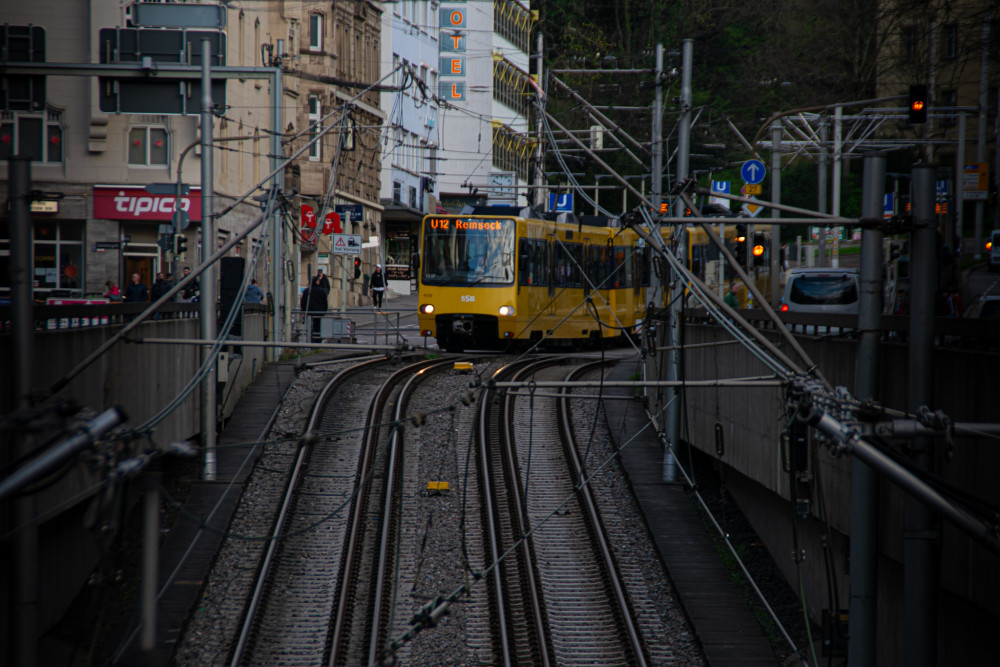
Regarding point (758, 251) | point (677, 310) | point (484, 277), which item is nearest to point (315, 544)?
point (677, 310)

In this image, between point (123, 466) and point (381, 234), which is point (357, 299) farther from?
point (123, 466)

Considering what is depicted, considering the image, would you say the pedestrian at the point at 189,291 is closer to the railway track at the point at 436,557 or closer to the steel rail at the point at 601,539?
the railway track at the point at 436,557

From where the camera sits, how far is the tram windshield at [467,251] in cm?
2727

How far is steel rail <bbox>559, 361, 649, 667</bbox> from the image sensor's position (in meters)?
12.5

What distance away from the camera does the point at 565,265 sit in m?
30.1

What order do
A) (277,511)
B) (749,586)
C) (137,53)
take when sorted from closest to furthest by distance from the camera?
(749,586)
(277,511)
(137,53)

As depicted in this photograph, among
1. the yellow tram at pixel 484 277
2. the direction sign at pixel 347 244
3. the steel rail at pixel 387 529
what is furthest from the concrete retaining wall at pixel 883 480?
the direction sign at pixel 347 244

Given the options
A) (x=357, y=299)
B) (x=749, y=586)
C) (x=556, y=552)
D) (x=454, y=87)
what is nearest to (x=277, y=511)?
(x=556, y=552)

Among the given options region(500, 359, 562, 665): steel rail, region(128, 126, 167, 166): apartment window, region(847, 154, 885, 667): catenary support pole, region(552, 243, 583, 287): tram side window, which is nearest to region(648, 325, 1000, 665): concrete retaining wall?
region(847, 154, 885, 667): catenary support pole

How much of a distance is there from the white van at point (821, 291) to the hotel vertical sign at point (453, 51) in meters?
46.7

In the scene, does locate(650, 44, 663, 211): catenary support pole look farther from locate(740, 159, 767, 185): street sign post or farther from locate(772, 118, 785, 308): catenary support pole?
locate(772, 118, 785, 308): catenary support pole

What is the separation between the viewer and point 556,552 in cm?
1553

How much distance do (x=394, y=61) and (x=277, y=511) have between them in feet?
157

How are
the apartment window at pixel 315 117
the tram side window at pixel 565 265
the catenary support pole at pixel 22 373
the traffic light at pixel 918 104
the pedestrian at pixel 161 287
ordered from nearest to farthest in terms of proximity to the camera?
the catenary support pole at pixel 22 373 < the traffic light at pixel 918 104 < the pedestrian at pixel 161 287 < the tram side window at pixel 565 265 < the apartment window at pixel 315 117
